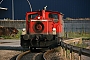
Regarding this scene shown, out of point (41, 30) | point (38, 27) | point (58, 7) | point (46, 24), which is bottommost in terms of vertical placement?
point (41, 30)

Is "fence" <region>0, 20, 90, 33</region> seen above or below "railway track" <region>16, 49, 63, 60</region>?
above

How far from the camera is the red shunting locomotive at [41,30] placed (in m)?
16.3

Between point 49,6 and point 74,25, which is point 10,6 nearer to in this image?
point 49,6

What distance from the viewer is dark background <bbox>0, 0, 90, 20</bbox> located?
57938 millimetres

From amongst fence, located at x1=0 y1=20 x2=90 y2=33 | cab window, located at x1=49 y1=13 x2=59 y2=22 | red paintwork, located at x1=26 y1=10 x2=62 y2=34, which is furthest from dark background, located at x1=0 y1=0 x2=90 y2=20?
red paintwork, located at x1=26 y1=10 x2=62 y2=34

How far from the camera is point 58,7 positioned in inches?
2323

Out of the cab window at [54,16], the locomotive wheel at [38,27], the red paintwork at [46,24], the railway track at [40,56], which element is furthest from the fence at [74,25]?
the railway track at [40,56]

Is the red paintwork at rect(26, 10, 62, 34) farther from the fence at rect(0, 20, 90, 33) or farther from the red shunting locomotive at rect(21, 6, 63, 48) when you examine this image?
the fence at rect(0, 20, 90, 33)

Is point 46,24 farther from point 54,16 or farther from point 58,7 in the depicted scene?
point 58,7

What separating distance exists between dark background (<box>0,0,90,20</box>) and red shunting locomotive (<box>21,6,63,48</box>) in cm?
4077

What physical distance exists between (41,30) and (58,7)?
139 ft

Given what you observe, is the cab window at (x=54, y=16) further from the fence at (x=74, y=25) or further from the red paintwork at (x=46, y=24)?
the fence at (x=74, y=25)

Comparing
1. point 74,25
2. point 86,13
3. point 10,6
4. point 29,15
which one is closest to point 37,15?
point 29,15

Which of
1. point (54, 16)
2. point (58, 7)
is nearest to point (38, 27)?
point (54, 16)
